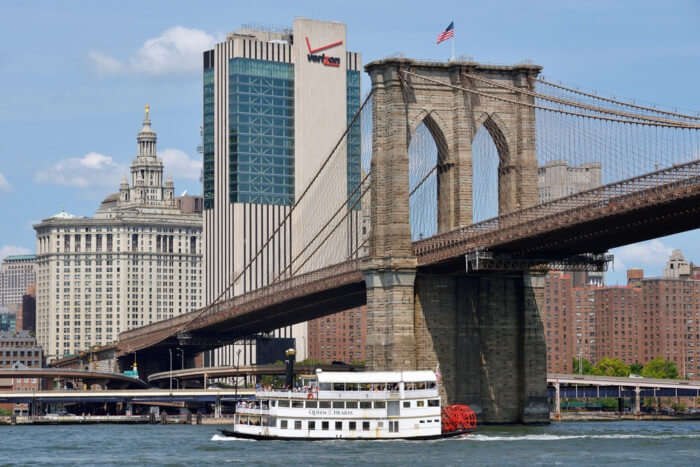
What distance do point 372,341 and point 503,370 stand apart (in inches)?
379

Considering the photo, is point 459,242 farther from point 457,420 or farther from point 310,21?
point 310,21

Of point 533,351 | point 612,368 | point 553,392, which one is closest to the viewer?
point 533,351

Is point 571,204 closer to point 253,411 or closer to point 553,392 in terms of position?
point 253,411

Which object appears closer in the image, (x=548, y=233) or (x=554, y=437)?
(x=548, y=233)

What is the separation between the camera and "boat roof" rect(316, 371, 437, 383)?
74.7 m

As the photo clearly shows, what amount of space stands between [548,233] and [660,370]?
120m

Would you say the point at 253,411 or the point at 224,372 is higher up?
the point at 253,411

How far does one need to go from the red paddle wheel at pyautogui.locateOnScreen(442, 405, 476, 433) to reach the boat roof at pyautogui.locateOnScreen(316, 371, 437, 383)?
5.66m

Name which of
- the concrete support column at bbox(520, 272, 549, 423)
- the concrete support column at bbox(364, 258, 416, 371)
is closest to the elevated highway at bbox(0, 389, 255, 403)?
the concrete support column at bbox(364, 258, 416, 371)

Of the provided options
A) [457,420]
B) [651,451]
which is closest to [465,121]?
[457,420]

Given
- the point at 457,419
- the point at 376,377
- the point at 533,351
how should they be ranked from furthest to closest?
the point at 533,351
the point at 457,419
the point at 376,377

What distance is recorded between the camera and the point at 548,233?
7512 centimetres

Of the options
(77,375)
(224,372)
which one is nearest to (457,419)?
(224,372)

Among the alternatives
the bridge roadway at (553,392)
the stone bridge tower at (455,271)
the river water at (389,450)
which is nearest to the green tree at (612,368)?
the bridge roadway at (553,392)
